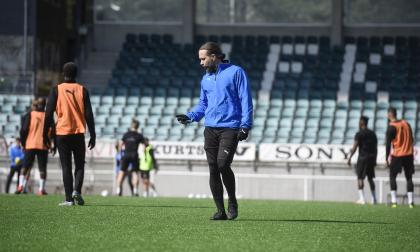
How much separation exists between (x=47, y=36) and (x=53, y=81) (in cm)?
149

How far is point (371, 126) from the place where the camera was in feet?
102

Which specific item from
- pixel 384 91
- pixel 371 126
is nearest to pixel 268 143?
pixel 371 126

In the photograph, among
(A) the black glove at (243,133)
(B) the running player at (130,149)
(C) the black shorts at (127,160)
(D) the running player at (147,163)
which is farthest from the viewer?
(D) the running player at (147,163)

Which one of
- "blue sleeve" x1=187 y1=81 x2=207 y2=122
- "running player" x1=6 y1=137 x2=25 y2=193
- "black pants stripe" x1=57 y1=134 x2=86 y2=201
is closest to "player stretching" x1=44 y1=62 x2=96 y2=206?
"black pants stripe" x1=57 y1=134 x2=86 y2=201

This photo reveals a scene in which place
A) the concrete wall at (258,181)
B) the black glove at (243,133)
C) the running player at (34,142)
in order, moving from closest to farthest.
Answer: the black glove at (243,133)
the running player at (34,142)
the concrete wall at (258,181)

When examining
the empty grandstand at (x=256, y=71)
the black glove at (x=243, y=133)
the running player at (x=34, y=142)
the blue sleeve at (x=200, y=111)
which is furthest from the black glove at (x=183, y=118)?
the empty grandstand at (x=256, y=71)

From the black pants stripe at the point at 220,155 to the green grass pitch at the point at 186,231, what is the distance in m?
0.38

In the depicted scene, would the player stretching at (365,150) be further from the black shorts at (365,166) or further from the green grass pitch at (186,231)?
the green grass pitch at (186,231)

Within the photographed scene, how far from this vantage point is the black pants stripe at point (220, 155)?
1147 cm

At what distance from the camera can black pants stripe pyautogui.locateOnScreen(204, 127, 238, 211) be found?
37.6 feet

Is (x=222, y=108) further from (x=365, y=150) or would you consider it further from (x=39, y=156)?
(x=365, y=150)

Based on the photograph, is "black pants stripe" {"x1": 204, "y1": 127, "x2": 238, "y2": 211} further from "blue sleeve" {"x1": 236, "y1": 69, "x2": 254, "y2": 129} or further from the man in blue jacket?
"blue sleeve" {"x1": 236, "y1": 69, "x2": 254, "y2": 129}

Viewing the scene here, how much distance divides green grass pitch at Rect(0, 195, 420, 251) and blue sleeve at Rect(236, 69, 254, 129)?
1097 mm

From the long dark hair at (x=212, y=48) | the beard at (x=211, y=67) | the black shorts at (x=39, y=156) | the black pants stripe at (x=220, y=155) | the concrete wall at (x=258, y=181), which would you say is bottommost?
the concrete wall at (x=258, y=181)
